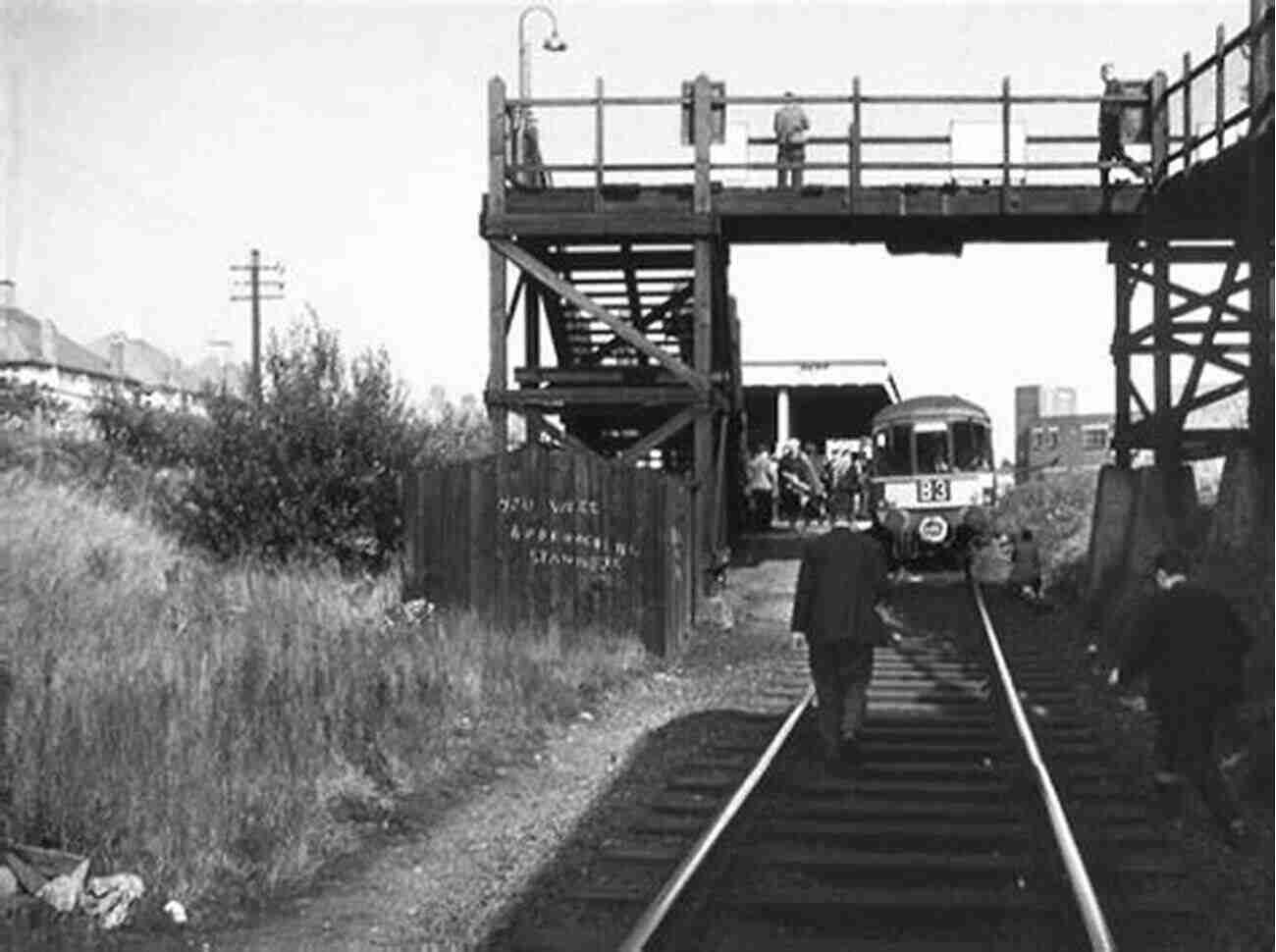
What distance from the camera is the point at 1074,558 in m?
21.7

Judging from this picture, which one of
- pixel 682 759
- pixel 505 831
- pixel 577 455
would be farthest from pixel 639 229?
pixel 505 831

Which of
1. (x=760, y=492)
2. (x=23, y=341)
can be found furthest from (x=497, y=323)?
(x=760, y=492)

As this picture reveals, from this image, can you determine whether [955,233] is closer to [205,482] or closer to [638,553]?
[638,553]

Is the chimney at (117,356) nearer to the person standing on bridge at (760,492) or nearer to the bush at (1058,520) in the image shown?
the person standing on bridge at (760,492)

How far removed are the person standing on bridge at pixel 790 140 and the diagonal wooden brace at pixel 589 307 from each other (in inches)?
91.7

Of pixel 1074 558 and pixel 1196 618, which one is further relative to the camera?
pixel 1074 558

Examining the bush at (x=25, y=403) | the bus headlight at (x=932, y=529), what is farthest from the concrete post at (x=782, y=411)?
the bush at (x=25, y=403)

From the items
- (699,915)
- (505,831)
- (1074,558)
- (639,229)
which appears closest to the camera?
(699,915)

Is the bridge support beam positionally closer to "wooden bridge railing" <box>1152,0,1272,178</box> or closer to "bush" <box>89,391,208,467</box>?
"wooden bridge railing" <box>1152,0,1272,178</box>

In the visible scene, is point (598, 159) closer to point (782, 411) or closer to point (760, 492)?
point (760, 492)

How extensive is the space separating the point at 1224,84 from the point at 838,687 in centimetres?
619

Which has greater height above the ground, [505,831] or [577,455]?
[577,455]

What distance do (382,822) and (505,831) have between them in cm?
63

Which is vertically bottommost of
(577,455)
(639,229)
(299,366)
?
→ (577,455)
